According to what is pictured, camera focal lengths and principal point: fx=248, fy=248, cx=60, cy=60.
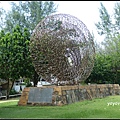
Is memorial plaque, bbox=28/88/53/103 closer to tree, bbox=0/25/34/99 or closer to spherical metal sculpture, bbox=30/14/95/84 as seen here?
spherical metal sculpture, bbox=30/14/95/84

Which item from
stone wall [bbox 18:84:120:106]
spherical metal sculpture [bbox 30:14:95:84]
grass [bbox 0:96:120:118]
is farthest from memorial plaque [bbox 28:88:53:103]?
grass [bbox 0:96:120:118]

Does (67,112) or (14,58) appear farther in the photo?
(14,58)

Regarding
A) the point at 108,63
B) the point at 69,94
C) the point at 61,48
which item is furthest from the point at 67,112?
the point at 108,63

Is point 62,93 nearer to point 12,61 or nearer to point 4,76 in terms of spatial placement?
point 12,61

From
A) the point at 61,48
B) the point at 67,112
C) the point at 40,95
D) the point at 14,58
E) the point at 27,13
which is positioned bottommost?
the point at 67,112

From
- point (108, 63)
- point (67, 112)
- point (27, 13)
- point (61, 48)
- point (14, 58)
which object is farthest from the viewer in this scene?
point (27, 13)

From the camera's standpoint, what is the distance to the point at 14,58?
69.5 feet

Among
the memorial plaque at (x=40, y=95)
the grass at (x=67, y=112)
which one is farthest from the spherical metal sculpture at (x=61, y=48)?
the grass at (x=67, y=112)

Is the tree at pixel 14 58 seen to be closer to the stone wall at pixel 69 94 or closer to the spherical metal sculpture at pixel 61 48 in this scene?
the spherical metal sculpture at pixel 61 48

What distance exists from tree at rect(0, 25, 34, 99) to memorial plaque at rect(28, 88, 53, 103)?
851cm

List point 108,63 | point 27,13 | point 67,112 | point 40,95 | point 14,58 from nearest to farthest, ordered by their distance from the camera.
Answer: point 67,112
point 40,95
point 14,58
point 108,63
point 27,13

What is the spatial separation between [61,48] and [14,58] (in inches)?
360

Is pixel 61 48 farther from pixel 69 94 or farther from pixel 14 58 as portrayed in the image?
pixel 14 58

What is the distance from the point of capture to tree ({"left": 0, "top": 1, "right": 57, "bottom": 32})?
3469 centimetres
